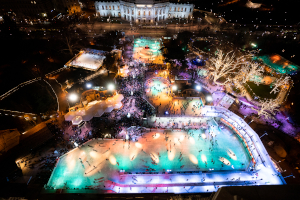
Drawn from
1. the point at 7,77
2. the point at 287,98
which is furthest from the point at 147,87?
the point at 7,77

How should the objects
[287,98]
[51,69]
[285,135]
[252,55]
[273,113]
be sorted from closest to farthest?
[285,135], [273,113], [287,98], [51,69], [252,55]

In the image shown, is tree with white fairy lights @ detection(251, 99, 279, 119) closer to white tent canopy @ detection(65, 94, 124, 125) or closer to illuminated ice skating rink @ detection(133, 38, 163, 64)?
illuminated ice skating rink @ detection(133, 38, 163, 64)

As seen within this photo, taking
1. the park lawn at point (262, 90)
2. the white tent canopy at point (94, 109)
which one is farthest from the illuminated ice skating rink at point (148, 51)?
the park lawn at point (262, 90)

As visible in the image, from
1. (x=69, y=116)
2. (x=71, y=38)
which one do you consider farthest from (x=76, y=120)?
(x=71, y=38)

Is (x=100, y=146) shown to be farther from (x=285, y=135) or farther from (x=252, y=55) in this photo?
(x=252, y=55)

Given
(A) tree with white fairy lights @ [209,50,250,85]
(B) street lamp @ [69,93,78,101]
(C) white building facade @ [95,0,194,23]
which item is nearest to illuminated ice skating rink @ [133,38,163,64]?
(A) tree with white fairy lights @ [209,50,250,85]

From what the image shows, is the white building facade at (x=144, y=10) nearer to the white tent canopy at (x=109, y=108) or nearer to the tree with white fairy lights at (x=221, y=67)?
Answer: the tree with white fairy lights at (x=221, y=67)
